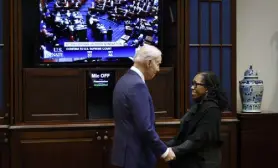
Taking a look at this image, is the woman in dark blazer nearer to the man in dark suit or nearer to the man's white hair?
the man in dark suit

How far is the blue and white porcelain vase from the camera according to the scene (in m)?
4.18

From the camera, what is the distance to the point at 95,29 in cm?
397

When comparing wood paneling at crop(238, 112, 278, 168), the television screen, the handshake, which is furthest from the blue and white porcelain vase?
the handshake

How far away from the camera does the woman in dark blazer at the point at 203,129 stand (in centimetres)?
280

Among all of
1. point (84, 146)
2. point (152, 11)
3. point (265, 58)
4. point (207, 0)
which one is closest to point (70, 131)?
point (84, 146)

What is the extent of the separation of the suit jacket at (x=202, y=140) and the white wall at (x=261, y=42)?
1945 millimetres

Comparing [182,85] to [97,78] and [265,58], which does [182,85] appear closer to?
[97,78]

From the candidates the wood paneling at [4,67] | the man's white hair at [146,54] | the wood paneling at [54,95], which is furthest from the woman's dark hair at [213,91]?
the wood paneling at [4,67]

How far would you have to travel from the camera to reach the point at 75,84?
3.87 metres

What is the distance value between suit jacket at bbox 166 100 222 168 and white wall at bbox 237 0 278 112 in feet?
6.38

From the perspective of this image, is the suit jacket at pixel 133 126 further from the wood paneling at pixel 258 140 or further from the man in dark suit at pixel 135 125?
the wood paneling at pixel 258 140

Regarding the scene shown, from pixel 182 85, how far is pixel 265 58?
124cm

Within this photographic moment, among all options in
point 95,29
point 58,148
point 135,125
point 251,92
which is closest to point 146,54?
point 135,125

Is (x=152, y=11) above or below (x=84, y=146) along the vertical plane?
above
